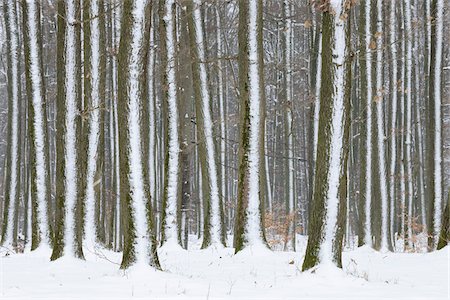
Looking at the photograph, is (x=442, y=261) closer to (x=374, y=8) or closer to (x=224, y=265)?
(x=224, y=265)

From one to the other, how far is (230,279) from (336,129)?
2.64 metres

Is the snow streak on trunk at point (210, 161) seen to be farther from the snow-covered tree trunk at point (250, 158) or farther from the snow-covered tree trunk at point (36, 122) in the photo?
the snow-covered tree trunk at point (36, 122)

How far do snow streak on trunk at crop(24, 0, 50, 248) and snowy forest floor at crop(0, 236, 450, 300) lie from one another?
66cm

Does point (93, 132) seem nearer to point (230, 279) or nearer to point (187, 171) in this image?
point (187, 171)

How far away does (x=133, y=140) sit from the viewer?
28.8 ft

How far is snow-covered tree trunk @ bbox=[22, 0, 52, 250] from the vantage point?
12047 mm

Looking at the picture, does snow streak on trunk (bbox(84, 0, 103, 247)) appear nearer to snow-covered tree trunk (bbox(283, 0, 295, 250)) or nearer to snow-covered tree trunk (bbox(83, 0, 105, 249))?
snow-covered tree trunk (bbox(83, 0, 105, 249))

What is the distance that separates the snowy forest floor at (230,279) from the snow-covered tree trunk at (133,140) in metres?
0.35

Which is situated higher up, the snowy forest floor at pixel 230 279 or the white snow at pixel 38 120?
the white snow at pixel 38 120

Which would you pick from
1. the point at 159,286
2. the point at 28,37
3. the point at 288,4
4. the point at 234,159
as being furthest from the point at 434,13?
the point at 234,159

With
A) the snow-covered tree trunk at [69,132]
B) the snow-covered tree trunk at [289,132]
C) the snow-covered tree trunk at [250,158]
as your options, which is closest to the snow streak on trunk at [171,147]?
the snow-covered tree trunk at [250,158]

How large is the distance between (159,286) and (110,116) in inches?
796

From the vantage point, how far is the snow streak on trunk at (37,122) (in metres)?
12.0

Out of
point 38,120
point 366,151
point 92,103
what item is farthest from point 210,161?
point 38,120
